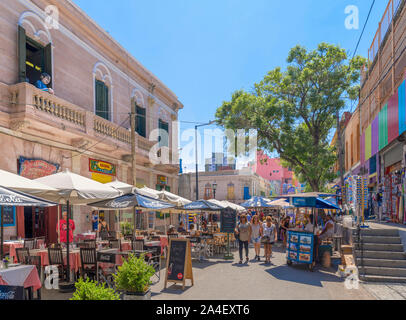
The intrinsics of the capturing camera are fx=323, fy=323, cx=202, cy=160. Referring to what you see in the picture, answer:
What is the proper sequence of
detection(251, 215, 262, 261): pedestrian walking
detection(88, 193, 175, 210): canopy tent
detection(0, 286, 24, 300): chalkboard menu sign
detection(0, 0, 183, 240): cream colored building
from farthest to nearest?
detection(251, 215, 262, 261): pedestrian walking → detection(0, 0, 183, 240): cream colored building → detection(88, 193, 175, 210): canopy tent → detection(0, 286, 24, 300): chalkboard menu sign

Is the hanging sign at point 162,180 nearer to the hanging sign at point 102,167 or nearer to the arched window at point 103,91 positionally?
the hanging sign at point 102,167

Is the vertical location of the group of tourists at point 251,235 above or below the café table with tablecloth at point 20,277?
below

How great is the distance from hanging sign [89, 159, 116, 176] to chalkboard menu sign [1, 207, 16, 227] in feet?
16.6

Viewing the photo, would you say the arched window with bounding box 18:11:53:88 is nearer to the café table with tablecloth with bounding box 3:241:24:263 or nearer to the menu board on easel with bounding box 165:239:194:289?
the café table with tablecloth with bounding box 3:241:24:263

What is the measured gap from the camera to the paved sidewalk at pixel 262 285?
288 inches

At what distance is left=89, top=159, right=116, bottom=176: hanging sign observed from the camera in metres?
16.8

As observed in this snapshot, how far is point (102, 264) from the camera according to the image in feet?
25.9

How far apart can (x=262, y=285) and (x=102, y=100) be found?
45.2ft

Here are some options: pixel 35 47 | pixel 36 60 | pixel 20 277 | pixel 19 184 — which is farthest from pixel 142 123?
pixel 20 277

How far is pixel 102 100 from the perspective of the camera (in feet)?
59.3

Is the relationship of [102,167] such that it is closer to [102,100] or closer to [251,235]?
[102,100]

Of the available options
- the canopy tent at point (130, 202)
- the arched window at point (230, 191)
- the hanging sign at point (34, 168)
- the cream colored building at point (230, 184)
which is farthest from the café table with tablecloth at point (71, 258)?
the arched window at point (230, 191)

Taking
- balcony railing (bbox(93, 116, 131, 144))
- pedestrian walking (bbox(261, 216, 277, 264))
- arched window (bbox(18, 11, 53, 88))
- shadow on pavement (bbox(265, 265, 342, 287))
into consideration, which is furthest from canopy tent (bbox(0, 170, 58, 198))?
balcony railing (bbox(93, 116, 131, 144))

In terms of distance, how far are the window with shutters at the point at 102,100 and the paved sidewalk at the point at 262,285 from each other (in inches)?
424
